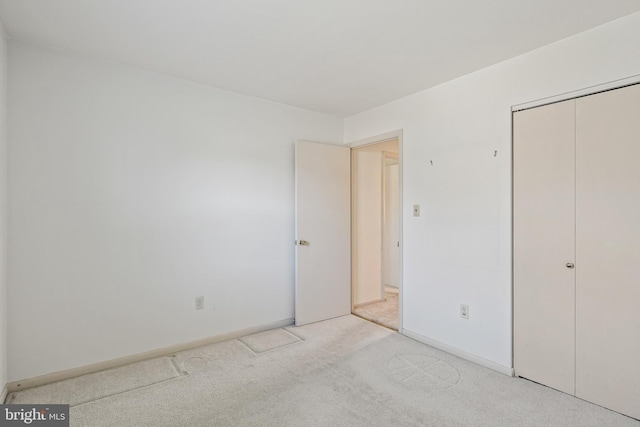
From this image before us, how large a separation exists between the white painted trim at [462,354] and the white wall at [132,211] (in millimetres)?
1450

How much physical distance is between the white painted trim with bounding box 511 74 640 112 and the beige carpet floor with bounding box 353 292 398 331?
8.12 feet

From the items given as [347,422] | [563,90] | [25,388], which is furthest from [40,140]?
[563,90]

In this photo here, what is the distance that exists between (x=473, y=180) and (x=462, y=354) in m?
1.55

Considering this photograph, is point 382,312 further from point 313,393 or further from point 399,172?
point 313,393

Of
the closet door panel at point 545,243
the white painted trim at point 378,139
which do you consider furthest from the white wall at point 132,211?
the closet door panel at point 545,243

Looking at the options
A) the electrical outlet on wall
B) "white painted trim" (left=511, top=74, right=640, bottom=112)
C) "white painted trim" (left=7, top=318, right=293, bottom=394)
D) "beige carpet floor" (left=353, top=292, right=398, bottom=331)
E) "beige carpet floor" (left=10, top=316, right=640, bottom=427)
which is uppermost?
"white painted trim" (left=511, top=74, right=640, bottom=112)

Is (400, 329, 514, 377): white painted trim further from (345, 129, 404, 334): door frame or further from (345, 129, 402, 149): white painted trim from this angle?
(345, 129, 402, 149): white painted trim

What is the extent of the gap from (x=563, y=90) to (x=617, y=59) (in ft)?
1.01

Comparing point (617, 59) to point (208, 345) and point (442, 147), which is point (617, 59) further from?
point (208, 345)

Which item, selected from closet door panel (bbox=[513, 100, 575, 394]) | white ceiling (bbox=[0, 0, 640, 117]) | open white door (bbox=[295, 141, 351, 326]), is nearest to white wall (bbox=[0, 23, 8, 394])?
white ceiling (bbox=[0, 0, 640, 117])

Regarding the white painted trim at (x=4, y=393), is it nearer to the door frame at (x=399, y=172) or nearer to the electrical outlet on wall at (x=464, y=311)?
the door frame at (x=399, y=172)

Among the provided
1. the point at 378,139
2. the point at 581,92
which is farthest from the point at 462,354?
the point at 378,139

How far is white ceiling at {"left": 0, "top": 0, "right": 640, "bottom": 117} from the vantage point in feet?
6.27

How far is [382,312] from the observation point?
4.14 metres
